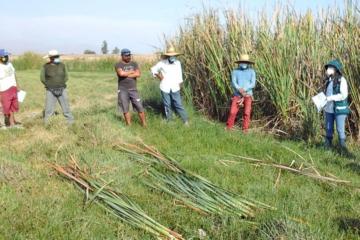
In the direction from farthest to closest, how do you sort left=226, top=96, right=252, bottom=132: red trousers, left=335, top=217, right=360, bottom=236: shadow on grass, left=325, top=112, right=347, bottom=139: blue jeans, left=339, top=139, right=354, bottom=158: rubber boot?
1. left=226, top=96, right=252, bottom=132: red trousers
2. left=325, top=112, right=347, bottom=139: blue jeans
3. left=339, top=139, right=354, bottom=158: rubber boot
4. left=335, top=217, right=360, bottom=236: shadow on grass

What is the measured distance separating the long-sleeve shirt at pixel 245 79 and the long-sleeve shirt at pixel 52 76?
3.34 m

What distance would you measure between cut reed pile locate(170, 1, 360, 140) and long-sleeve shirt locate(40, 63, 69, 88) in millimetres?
3133

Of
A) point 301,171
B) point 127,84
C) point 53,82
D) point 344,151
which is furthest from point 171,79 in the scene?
point 301,171

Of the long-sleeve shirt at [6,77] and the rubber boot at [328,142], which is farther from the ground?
the long-sleeve shirt at [6,77]

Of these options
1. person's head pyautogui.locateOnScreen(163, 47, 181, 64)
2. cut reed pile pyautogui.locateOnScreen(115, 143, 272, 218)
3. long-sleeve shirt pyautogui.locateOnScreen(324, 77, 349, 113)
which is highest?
person's head pyautogui.locateOnScreen(163, 47, 181, 64)

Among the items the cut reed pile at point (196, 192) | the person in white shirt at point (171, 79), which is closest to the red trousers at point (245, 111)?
the person in white shirt at point (171, 79)

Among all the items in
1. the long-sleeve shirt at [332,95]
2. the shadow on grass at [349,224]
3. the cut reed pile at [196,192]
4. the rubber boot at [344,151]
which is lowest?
the rubber boot at [344,151]

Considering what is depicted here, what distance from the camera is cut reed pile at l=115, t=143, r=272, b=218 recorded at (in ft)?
15.2

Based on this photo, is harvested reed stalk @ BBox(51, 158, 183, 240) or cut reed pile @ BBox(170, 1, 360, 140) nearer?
harvested reed stalk @ BBox(51, 158, 183, 240)

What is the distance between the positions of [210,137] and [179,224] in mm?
3777

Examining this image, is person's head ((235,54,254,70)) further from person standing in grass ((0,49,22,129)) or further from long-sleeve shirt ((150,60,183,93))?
person standing in grass ((0,49,22,129))

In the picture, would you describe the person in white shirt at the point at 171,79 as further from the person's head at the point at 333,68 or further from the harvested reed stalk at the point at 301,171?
the person's head at the point at 333,68

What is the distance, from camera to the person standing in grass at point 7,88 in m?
9.43

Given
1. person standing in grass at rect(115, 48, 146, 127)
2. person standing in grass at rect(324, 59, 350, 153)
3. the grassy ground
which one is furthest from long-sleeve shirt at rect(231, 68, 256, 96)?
person standing in grass at rect(115, 48, 146, 127)
